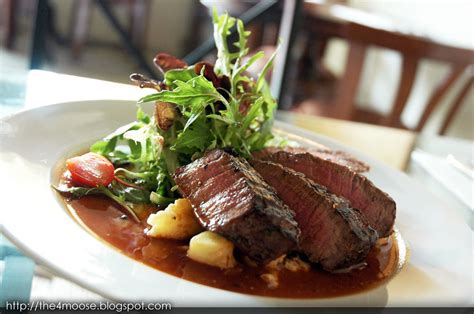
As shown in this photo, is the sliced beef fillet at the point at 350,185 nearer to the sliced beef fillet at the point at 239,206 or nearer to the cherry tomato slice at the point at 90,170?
the sliced beef fillet at the point at 239,206

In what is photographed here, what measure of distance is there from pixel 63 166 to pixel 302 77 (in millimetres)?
5351

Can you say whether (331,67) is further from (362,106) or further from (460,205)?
(460,205)

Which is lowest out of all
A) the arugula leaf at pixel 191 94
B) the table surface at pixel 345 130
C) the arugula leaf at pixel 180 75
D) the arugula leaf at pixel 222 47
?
the table surface at pixel 345 130

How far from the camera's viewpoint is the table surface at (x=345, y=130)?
2.23 metres

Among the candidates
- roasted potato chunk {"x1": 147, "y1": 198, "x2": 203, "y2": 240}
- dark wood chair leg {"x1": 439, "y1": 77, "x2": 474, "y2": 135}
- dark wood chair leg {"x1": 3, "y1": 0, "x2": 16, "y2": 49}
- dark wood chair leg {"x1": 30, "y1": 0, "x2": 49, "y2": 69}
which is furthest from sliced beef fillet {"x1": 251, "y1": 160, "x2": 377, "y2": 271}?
dark wood chair leg {"x1": 3, "y1": 0, "x2": 16, "y2": 49}

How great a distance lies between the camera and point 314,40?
6.46 metres

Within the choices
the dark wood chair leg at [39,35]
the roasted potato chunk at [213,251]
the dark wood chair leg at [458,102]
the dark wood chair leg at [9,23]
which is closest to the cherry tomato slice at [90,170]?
the roasted potato chunk at [213,251]

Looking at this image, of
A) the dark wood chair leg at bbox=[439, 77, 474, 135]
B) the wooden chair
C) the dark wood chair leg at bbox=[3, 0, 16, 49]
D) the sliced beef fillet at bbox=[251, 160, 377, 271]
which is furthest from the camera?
the dark wood chair leg at bbox=[3, 0, 16, 49]

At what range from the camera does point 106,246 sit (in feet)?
4.16

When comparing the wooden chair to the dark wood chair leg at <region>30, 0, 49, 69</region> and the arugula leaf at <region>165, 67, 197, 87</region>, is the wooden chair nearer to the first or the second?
the dark wood chair leg at <region>30, 0, 49, 69</region>

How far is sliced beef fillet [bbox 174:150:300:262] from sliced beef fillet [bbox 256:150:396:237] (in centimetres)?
25

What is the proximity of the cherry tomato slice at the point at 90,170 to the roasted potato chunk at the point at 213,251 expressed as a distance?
43cm

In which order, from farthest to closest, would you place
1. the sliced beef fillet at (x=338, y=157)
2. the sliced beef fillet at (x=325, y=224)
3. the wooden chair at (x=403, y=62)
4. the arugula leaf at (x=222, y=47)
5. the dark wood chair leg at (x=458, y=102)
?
1. the dark wood chair leg at (x=458, y=102)
2. the wooden chair at (x=403, y=62)
3. the sliced beef fillet at (x=338, y=157)
4. the arugula leaf at (x=222, y=47)
5. the sliced beef fillet at (x=325, y=224)

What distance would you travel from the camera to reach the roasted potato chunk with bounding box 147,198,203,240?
1.44 m
